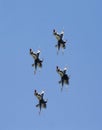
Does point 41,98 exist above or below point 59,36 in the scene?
below

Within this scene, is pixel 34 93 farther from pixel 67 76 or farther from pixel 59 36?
pixel 59 36

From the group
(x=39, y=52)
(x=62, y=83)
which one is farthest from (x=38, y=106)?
(x=39, y=52)

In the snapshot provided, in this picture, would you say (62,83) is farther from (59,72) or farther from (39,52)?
(39,52)

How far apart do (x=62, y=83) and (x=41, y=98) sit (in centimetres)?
874

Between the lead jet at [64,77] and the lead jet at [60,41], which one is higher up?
the lead jet at [60,41]

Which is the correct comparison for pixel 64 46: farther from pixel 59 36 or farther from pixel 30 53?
pixel 30 53

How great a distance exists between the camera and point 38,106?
114500mm

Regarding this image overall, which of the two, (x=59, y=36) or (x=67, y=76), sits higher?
(x=59, y=36)

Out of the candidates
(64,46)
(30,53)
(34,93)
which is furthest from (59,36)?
(34,93)

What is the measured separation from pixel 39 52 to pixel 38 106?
59.5 feet

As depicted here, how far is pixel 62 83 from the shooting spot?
372 feet

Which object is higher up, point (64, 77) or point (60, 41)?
point (60, 41)

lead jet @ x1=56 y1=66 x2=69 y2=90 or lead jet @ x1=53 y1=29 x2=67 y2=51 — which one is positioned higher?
lead jet @ x1=53 y1=29 x2=67 y2=51

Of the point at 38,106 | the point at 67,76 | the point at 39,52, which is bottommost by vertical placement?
the point at 38,106
